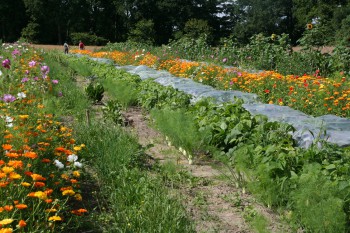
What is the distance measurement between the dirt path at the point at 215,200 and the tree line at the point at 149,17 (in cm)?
3338

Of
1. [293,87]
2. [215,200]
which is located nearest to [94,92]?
[293,87]

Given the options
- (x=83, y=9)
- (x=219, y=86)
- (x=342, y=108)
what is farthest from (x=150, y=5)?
(x=342, y=108)

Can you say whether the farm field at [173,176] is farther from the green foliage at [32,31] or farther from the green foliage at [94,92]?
the green foliage at [32,31]

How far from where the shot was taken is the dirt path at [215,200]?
9.24ft

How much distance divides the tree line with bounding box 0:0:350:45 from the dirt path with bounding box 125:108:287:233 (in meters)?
33.4

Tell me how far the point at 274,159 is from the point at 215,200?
599 millimetres

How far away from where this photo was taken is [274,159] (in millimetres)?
3150

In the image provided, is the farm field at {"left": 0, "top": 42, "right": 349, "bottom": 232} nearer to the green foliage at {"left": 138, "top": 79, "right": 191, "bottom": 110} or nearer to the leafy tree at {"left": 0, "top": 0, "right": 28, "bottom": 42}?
the green foliage at {"left": 138, "top": 79, "right": 191, "bottom": 110}

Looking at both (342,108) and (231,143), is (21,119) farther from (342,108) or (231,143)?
(342,108)

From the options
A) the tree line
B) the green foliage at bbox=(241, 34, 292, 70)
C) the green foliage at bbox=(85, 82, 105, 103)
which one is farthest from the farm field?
the tree line

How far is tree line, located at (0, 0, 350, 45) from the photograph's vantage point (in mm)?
41053

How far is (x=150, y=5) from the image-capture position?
46906 mm

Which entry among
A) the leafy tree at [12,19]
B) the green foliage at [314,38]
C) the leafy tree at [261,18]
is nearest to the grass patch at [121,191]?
the green foliage at [314,38]

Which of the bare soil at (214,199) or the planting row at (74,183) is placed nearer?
the planting row at (74,183)
